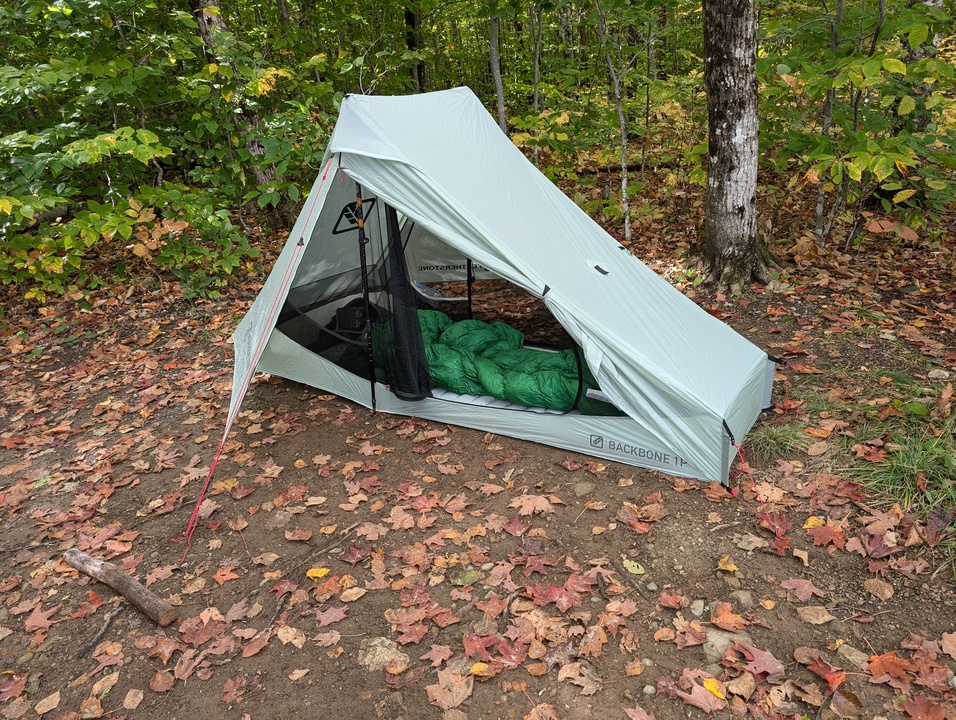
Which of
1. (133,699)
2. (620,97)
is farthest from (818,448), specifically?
(620,97)

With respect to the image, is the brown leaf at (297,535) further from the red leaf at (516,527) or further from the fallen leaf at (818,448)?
the fallen leaf at (818,448)

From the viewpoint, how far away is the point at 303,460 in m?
3.88

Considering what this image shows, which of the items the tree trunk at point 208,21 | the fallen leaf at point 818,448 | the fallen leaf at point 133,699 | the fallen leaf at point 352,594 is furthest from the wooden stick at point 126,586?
the tree trunk at point 208,21

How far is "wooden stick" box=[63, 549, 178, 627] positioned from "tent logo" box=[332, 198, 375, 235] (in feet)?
8.33

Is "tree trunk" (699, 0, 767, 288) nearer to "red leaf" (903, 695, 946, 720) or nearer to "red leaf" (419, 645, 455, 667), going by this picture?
"red leaf" (903, 695, 946, 720)

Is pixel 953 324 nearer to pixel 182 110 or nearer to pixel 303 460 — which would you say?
pixel 303 460

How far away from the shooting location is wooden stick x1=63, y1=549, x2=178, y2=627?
2.77 meters

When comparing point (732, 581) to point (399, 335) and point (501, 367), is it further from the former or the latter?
point (399, 335)

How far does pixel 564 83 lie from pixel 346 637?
6596 mm

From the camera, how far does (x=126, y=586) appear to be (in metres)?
2.89

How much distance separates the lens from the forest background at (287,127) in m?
4.51

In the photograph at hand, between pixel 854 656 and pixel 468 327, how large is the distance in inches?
121

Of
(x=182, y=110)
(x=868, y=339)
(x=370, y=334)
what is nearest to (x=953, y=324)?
(x=868, y=339)

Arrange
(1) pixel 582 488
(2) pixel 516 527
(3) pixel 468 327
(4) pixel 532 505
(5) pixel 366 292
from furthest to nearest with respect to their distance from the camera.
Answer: (3) pixel 468 327, (5) pixel 366 292, (1) pixel 582 488, (4) pixel 532 505, (2) pixel 516 527
